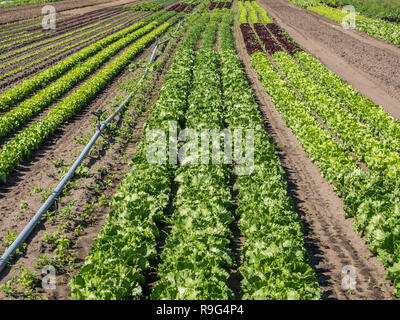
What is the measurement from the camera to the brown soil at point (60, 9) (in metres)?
48.5

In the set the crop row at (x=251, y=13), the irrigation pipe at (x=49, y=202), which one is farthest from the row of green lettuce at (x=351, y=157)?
the crop row at (x=251, y=13)

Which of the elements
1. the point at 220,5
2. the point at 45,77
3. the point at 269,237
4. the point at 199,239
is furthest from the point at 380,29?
the point at 199,239

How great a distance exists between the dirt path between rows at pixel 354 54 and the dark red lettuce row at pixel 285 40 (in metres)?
1.52

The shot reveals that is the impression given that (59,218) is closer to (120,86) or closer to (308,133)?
(308,133)

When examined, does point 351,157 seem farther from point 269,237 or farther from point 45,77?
point 45,77

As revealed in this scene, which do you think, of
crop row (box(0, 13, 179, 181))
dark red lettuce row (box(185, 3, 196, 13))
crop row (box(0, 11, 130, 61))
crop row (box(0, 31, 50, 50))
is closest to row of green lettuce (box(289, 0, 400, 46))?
dark red lettuce row (box(185, 3, 196, 13))

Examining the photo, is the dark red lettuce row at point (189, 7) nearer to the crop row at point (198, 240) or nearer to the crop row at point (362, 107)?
the crop row at point (362, 107)

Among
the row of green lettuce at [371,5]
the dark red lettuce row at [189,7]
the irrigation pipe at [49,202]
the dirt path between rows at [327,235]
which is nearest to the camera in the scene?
the dirt path between rows at [327,235]

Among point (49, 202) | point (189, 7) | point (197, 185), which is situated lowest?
point (49, 202)

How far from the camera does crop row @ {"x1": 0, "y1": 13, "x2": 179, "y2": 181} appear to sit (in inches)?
516

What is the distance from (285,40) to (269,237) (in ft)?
95.1

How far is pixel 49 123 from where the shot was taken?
1581cm

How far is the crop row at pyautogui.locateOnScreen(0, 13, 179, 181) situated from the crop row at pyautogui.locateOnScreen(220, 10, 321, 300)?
7.99m
